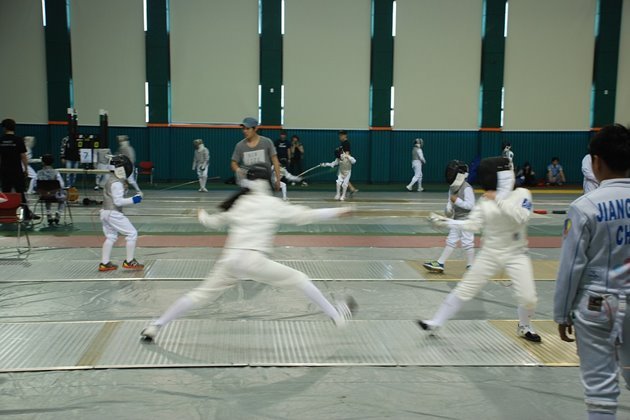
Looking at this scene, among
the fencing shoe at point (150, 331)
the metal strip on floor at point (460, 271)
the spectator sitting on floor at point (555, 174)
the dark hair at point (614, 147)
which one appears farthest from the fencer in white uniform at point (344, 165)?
the dark hair at point (614, 147)

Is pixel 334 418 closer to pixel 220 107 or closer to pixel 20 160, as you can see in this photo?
pixel 20 160

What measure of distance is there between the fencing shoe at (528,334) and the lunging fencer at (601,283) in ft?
8.14

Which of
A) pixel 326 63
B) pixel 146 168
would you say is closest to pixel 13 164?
pixel 146 168

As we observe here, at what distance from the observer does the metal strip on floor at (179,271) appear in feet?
24.3

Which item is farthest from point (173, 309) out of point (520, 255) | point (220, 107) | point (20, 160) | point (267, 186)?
point (220, 107)

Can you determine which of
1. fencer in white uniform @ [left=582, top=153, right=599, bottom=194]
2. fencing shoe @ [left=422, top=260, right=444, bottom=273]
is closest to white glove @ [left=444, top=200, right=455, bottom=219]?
fencing shoe @ [left=422, top=260, right=444, bottom=273]

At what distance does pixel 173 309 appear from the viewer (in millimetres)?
4887

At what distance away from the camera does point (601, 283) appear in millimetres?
2730

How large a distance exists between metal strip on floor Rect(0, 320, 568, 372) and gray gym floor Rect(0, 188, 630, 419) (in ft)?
0.06

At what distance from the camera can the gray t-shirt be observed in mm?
7641

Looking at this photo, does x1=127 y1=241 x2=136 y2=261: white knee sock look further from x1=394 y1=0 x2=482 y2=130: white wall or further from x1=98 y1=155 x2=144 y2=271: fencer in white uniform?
x1=394 y1=0 x2=482 y2=130: white wall

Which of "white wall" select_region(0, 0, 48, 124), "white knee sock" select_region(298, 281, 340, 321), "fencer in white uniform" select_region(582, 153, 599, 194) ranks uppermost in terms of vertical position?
"white wall" select_region(0, 0, 48, 124)

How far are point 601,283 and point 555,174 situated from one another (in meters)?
22.0

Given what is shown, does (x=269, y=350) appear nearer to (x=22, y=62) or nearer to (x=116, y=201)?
(x=116, y=201)
